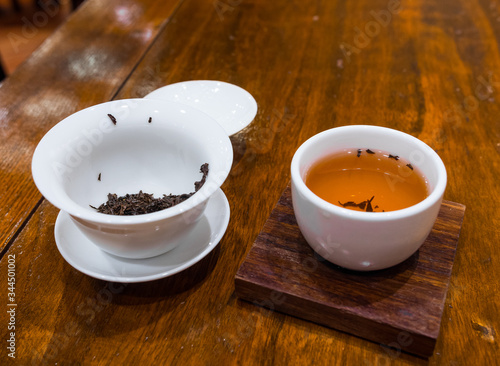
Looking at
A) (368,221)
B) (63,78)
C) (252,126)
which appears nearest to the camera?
(368,221)

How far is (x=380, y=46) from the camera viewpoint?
1.58m

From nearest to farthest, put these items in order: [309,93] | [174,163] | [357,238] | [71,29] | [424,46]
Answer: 1. [357,238]
2. [174,163]
3. [309,93]
4. [424,46]
5. [71,29]

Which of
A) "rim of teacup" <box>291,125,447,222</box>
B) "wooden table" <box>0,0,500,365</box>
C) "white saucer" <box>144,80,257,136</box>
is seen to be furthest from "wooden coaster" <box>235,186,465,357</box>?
"white saucer" <box>144,80,257,136</box>

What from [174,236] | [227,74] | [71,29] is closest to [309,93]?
[227,74]

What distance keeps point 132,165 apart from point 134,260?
25cm

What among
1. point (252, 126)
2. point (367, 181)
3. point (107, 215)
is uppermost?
point (107, 215)

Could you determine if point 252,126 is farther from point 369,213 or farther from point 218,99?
point 369,213

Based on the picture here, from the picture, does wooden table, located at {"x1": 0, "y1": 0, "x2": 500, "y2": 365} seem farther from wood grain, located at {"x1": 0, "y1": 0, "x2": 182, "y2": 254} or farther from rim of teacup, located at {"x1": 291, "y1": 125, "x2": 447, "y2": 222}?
rim of teacup, located at {"x1": 291, "y1": 125, "x2": 447, "y2": 222}

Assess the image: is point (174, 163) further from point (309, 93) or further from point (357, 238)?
point (309, 93)

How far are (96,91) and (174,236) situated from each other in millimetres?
784

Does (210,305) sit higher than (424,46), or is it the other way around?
(210,305)

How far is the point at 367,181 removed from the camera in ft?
2.76

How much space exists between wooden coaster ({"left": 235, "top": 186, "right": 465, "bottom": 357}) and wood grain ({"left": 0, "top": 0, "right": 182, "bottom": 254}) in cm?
55

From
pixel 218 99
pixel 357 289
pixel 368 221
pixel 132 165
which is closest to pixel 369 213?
pixel 368 221
